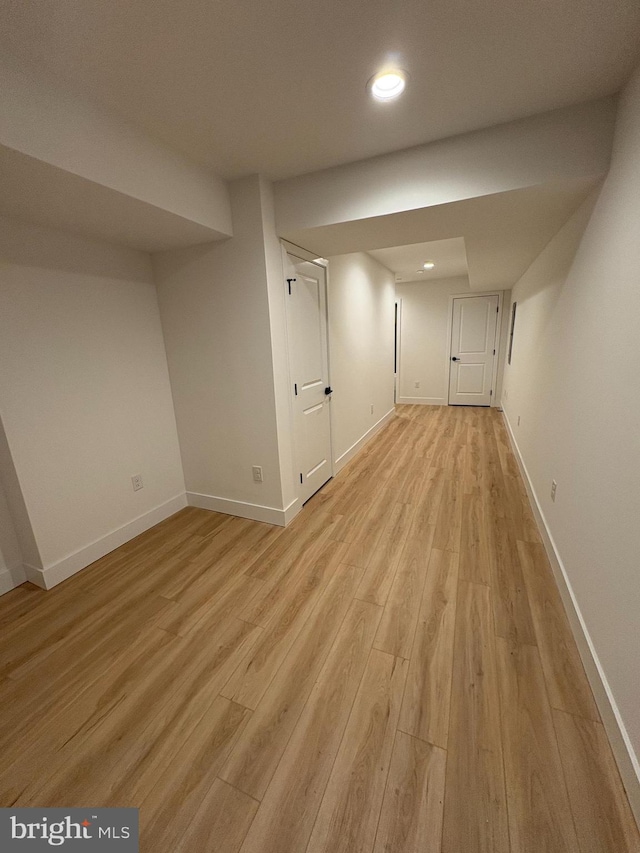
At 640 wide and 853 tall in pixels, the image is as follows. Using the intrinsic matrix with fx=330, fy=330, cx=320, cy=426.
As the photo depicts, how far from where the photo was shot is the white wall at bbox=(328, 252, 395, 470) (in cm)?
345

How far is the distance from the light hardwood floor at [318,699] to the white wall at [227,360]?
1.90 feet

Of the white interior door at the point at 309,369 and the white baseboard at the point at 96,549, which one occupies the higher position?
the white interior door at the point at 309,369

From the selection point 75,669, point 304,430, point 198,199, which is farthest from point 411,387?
point 75,669

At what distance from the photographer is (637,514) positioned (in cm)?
111

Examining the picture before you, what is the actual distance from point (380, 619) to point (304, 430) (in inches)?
61.4

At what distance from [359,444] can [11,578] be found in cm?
336

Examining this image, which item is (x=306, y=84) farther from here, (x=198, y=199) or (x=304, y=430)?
(x=304, y=430)

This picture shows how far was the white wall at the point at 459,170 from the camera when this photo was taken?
156 centimetres

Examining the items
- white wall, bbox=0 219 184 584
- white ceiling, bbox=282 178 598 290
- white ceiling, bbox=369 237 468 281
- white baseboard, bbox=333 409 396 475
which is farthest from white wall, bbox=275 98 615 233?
white baseboard, bbox=333 409 396 475

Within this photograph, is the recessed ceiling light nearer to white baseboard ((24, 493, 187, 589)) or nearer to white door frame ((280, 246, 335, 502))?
white door frame ((280, 246, 335, 502))

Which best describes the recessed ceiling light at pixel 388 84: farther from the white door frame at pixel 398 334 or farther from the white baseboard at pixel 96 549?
the white door frame at pixel 398 334

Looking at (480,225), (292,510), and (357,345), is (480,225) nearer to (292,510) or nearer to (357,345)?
(357,345)

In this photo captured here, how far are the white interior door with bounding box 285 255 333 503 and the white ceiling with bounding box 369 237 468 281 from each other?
111 cm

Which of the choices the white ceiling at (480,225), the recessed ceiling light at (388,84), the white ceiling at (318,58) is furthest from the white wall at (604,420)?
the recessed ceiling light at (388,84)
